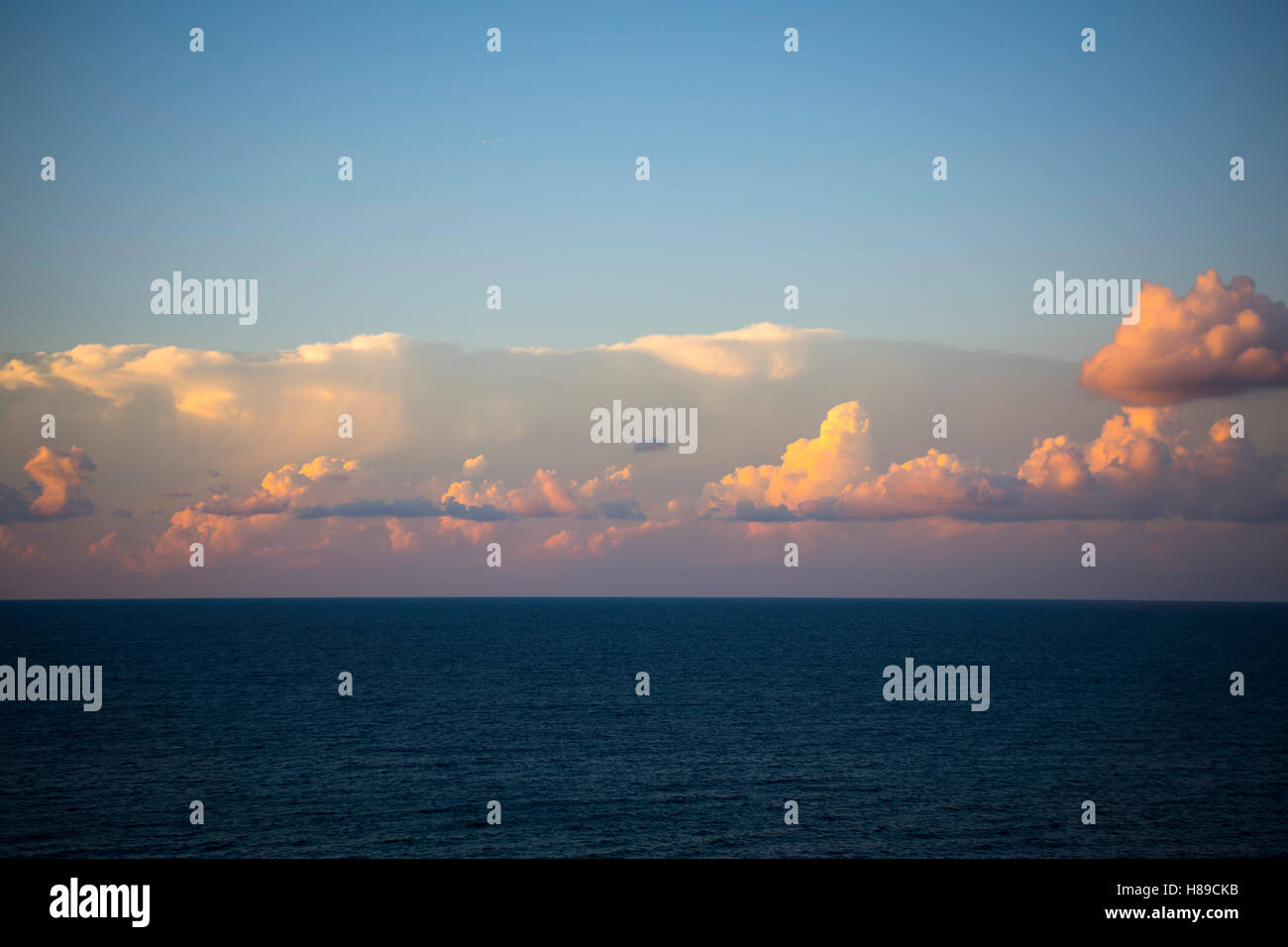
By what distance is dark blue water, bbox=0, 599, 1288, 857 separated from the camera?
157 ft

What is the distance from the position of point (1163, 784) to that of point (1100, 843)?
17.0m

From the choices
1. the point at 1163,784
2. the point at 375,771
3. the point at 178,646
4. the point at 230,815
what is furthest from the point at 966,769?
the point at 178,646

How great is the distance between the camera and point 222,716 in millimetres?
84250

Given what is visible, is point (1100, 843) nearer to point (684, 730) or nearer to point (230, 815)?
point (684, 730)

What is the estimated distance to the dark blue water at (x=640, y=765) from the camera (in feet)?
157

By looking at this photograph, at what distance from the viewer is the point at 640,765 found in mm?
63031

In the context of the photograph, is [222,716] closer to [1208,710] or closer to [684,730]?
[684,730]

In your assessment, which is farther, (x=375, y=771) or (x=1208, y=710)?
(x=1208, y=710)
